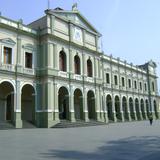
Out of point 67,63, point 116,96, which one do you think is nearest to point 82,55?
point 67,63

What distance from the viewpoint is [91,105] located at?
3416 cm

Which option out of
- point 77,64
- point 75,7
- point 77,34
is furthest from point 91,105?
point 75,7

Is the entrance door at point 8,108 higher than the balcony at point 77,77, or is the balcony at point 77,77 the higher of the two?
the balcony at point 77,77

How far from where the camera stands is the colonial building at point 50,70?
25.5 metres

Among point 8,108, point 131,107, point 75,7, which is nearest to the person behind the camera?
point 8,108

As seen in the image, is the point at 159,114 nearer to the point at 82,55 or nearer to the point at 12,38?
the point at 82,55

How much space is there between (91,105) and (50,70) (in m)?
9.28

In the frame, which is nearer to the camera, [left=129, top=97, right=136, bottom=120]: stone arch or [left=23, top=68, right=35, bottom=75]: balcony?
[left=23, top=68, right=35, bottom=75]: balcony

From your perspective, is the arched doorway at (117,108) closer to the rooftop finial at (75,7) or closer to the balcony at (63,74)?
the balcony at (63,74)

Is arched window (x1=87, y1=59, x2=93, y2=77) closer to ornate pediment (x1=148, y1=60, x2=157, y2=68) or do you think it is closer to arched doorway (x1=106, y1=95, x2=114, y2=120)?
arched doorway (x1=106, y1=95, x2=114, y2=120)

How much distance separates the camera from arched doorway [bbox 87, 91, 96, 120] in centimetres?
3381

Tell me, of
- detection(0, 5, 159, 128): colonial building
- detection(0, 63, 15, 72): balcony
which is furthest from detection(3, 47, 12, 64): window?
detection(0, 63, 15, 72): balcony

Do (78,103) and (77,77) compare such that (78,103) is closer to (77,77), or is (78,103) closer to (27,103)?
(77,77)

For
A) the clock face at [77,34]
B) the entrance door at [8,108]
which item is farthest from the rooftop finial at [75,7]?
the entrance door at [8,108]
